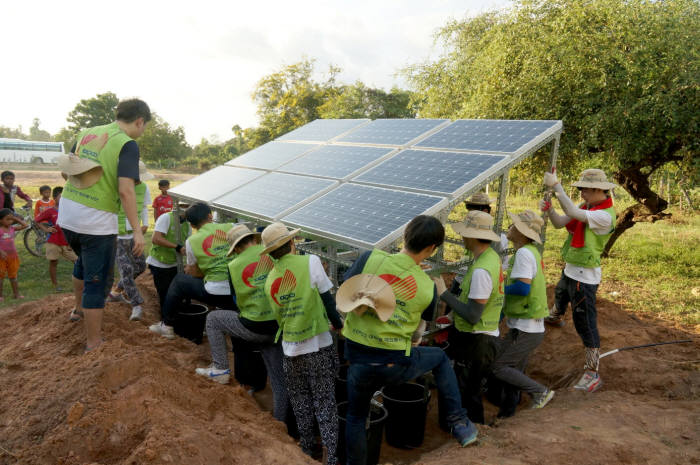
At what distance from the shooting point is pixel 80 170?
436 cm

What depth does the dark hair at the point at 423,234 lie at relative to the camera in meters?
3.44

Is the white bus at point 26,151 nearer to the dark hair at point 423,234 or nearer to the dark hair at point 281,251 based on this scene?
the dark hair at point 281,251

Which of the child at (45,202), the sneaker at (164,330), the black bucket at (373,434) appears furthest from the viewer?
the child at (45,202)

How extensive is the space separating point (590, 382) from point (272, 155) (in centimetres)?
723

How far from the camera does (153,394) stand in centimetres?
370

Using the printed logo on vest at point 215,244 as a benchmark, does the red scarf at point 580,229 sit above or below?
above

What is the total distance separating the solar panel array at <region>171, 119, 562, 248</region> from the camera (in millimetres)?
5227

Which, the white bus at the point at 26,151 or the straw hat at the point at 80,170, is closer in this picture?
the straw hat at the point at 80,170

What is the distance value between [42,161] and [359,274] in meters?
64.6

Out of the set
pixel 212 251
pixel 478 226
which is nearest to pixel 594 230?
pixel 478 226

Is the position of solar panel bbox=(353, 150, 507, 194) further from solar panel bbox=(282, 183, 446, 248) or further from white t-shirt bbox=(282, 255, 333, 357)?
white t-shirt bbox=(282, 255, 333, 357)

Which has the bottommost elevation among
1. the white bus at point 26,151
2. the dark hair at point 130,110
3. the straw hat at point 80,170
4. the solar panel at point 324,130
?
the white bus at point 26,151

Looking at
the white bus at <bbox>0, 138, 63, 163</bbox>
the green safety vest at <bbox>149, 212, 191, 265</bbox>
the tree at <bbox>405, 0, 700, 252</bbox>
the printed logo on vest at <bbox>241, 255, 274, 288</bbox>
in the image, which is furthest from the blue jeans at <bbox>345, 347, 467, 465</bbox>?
the white bus at <bbox>0, 138, 63, 163</bbox>

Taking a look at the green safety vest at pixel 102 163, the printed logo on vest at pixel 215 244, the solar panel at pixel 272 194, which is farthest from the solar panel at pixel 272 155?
the green safety vest at pixel 102 163
